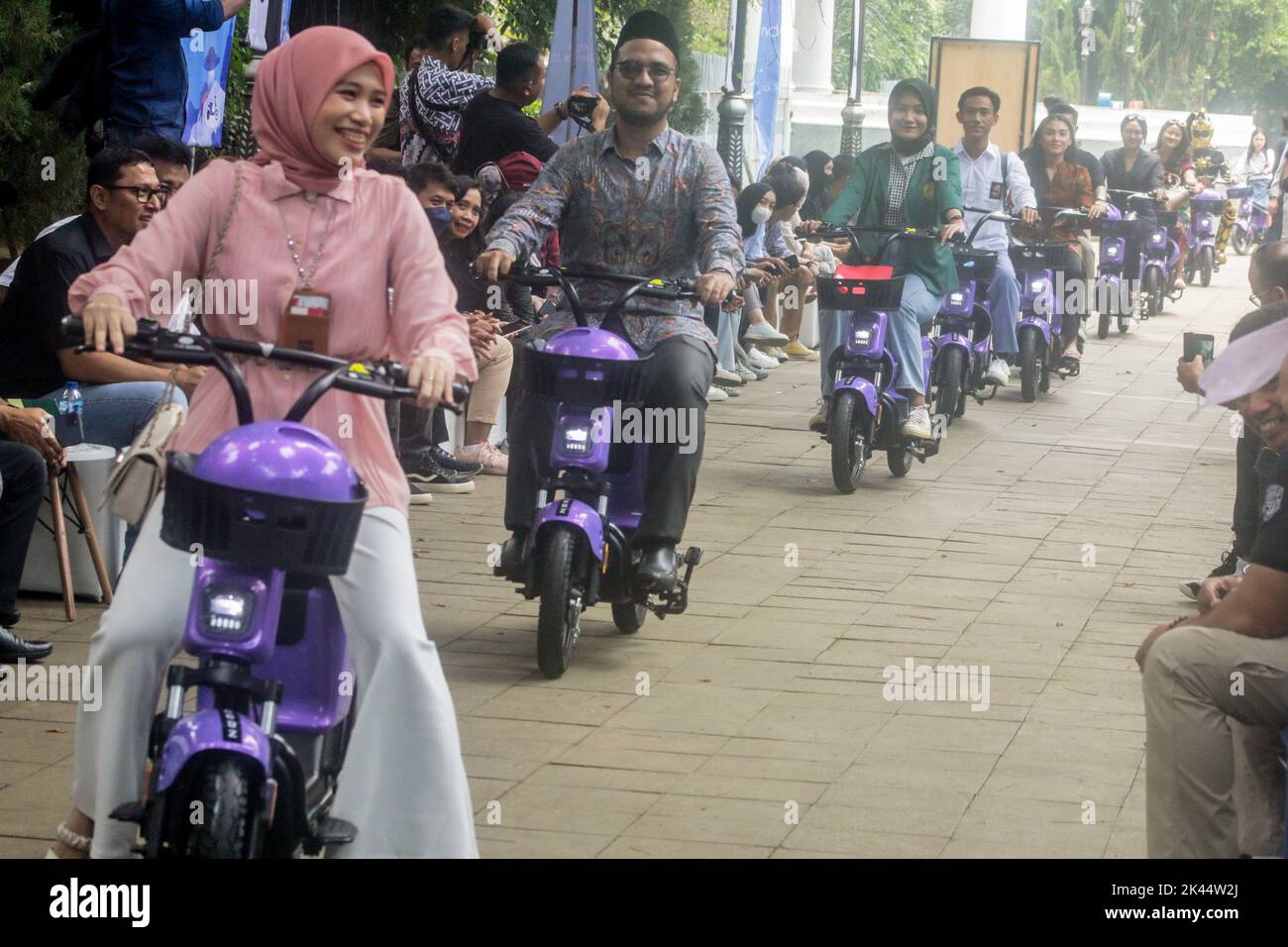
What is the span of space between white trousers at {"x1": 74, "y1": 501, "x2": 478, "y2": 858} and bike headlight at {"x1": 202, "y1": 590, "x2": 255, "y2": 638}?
27 cm

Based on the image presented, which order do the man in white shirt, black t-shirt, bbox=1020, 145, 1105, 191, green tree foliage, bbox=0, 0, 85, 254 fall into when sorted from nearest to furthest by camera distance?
1. green tree foliage, bbox=0, 0, 85, 254
2. the man in white shirt
3. black t-shirt, bbox=1020, 145, 1105, 191

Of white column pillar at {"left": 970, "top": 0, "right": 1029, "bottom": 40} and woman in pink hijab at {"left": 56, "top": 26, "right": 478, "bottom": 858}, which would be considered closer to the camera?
woman in pink hijab at {"left": 56, "top": 26, "right": 478, "bottom": 858}

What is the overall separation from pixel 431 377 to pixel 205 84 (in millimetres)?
5795

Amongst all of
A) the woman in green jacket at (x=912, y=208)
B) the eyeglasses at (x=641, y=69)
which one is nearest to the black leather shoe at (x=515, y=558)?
the eyeglasses at (x=641, y=69)

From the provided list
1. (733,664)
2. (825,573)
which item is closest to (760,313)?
(825,573)

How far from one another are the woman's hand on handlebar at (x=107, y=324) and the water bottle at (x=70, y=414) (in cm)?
350

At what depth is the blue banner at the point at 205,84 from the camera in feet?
29.2

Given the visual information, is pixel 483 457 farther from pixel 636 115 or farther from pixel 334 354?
pixel 334 354

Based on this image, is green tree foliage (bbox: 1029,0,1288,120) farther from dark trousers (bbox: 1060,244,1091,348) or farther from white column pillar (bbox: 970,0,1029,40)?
dark trousers (bbox: 1060,244,1091,348)

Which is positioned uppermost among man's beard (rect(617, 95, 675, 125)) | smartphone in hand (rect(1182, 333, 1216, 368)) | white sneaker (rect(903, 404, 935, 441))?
man's beard (rect(617, 95, 675, 125))

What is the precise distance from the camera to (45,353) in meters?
7.03

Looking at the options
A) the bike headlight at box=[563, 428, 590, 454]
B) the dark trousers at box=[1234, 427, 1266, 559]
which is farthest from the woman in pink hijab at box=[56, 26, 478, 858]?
the dark trousers at box=[1234, 427, 1266, 559]

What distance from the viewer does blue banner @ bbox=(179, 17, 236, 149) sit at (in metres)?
8.91

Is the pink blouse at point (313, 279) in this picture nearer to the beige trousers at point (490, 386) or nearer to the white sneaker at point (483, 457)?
the beige trousers at point (490, 386)
